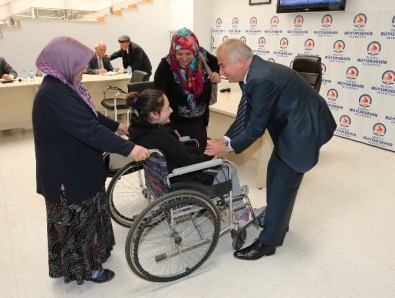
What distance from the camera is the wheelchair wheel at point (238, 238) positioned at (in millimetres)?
1929

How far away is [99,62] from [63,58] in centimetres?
443

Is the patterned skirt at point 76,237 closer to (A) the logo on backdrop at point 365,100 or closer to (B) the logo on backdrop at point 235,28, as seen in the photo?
(A) the logo on backdrop at point 365,100

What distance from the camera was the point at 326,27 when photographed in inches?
169

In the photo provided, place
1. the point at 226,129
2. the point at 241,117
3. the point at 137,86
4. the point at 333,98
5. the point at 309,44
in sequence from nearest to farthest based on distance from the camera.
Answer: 1. the point at 241,117
2. the point at 226,129
3. the point at 137,86
4. the point at 333,98
5. the point at 309,44

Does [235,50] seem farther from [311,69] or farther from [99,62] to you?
[99,62]

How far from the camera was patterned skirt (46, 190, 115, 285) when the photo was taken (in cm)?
156

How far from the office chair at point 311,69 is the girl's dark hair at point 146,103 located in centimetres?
231

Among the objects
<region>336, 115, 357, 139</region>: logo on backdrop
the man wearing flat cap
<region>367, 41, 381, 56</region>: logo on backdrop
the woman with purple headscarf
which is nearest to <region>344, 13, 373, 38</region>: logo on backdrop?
<region>367, 41, 381, 56</region>: logo on backdrop

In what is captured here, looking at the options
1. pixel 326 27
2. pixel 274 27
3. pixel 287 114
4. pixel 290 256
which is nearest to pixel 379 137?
pixel 326 27

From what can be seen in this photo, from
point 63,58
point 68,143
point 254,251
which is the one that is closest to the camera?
point 63,58

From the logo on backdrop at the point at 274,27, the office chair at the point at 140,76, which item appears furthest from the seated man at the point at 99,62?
the logo on backdrop at the point at 274,27

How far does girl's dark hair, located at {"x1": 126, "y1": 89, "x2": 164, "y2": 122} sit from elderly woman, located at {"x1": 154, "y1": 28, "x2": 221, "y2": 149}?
49 centimetres

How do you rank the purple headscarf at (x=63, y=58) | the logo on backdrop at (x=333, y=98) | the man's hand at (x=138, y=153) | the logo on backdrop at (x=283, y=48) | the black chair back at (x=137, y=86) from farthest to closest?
the logo on backdrop at (x=283, y=48) → the logo on backdrop at (x=333, y=98) → the black chair back at (x=137, y=86) → the man's hand at (x=138, y=153) → the purple headscarf at (x=63, y=58)

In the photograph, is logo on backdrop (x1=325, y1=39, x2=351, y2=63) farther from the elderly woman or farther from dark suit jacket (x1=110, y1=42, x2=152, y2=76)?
dark suit jacket (x1=110, y1=42, x2=152, y2=76)
